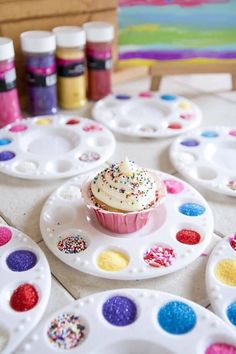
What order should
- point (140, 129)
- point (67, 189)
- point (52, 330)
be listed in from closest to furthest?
point (52, 330), point (67, 189), point (140, 129)

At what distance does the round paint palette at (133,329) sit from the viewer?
0.42 meters

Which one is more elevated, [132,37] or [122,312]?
[132,37]

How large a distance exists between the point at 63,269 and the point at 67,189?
15cm

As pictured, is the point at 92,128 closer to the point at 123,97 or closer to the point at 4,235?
the point at 123,97

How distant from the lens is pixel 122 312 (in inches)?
17.8

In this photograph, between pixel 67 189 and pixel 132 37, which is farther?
pixel 132 37

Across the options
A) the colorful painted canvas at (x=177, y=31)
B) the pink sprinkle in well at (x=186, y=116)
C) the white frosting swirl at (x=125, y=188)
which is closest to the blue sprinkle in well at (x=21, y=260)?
the white frosting swirl at (x=125, y=188)

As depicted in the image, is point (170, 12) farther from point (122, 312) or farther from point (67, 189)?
point (122, 312)

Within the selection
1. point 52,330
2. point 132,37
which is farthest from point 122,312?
point 132,37

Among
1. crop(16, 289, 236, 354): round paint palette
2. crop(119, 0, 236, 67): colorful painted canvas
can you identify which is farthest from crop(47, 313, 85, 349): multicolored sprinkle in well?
crop(119, 0, 236, 67): colorful painted canvas

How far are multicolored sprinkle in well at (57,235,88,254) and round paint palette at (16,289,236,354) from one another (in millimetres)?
80

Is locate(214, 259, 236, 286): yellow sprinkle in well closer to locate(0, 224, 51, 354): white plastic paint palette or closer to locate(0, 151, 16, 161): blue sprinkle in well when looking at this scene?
locate(0, 224, 51, 354): white plastic paint palette

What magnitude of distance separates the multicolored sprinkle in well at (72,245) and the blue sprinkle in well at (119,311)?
0.09 metres

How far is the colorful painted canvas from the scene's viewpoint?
3.20ft
